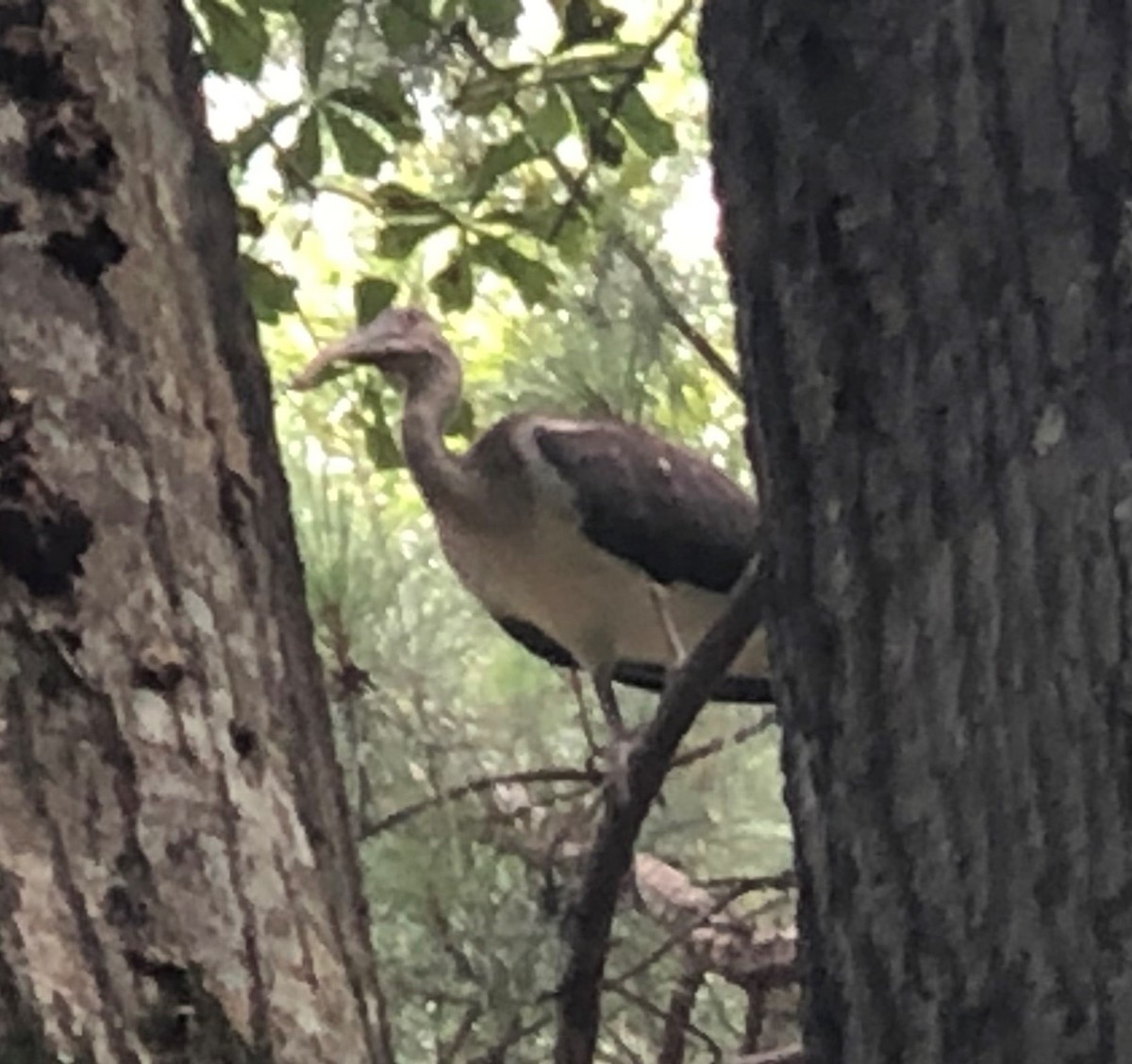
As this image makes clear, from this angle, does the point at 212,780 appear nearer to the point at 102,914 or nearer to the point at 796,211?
the point at 102,914

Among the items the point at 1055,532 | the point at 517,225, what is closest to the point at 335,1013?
the point at 1055,532

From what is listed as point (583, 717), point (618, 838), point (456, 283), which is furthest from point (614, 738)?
point (618, 838)

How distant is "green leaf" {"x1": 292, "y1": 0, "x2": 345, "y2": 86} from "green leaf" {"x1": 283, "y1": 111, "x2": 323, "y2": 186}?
0.13 m

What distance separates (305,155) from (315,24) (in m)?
0.17

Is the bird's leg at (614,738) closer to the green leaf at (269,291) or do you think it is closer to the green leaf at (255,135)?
the green leaf at (269,291)

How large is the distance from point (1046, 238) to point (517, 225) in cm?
133

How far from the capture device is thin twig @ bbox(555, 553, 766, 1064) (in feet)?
4.18

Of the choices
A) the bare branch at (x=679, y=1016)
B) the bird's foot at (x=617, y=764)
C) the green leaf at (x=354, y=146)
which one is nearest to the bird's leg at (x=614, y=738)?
the bird's foot at (x=617, y=764)

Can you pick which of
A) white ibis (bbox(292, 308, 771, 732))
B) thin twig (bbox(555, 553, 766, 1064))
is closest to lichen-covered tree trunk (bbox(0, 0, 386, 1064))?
thin twig (bbox(555, 553, 766, 1064))

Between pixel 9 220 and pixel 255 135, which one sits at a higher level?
pixel 255 135

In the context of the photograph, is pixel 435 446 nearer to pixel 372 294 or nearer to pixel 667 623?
pixel 667 623

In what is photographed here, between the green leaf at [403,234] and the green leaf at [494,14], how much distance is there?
8.1 inches

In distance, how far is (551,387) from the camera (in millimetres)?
2416

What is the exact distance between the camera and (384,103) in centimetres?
201
